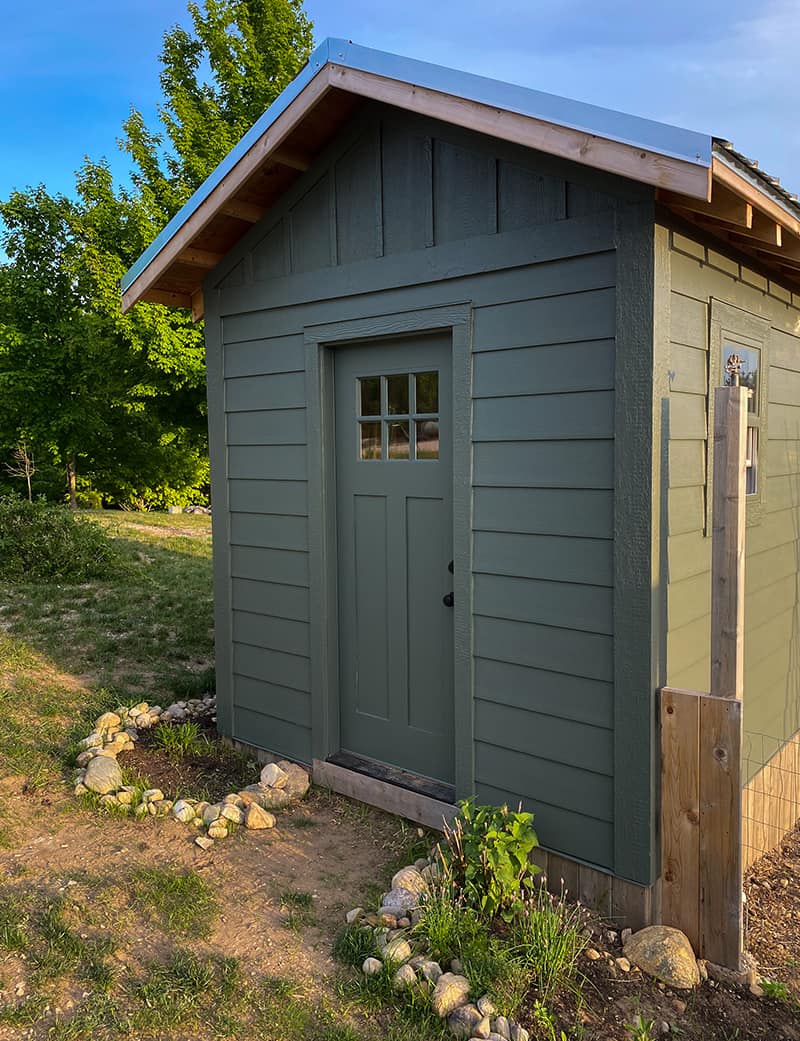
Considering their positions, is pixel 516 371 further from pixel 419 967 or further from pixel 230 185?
pixel 419 967

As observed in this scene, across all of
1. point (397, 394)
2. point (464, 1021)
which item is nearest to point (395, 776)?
point (464, 1021)

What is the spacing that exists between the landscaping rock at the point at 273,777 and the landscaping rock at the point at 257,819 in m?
0.30

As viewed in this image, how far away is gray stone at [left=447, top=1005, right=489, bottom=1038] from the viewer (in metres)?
2.71

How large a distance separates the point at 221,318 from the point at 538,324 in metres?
2.43

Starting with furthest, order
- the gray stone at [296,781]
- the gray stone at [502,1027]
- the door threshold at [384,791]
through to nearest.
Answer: the gray stone at [296,781]
the door threshold at [384,791]
the gray stone at [502,1027]

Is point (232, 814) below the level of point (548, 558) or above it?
below

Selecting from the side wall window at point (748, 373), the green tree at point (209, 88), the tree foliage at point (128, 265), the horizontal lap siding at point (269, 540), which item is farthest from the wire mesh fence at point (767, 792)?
the green tree at point (209, 88)

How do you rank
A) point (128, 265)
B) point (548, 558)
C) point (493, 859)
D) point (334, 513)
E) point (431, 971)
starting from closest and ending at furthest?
point (431, 971) < point (493, 859) < point (548, 558) < point (334, 513) < point (128, 265)

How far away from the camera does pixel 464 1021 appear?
274 centimetres

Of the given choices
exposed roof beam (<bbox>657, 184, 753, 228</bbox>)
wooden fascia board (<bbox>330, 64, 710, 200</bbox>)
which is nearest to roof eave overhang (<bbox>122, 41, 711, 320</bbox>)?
wooden fascia board (<bbox>330, 64, 710, 200</bbox>)

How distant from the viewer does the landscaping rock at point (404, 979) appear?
9.58 ft

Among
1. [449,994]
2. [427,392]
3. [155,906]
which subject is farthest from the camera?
[427,392]

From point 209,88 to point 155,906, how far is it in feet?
56.0

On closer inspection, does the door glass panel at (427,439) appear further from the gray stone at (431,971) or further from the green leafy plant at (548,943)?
the gray stone at (431,971)
